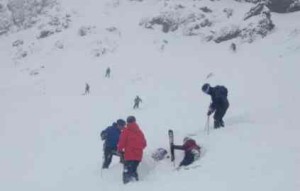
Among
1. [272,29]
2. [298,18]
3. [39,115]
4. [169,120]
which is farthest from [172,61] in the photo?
[169,120]

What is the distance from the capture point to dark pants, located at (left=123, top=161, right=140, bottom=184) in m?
12.1

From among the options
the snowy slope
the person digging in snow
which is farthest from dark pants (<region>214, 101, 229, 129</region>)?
the person digging in snow

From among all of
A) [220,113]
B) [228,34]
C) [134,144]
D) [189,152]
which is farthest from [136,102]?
[134,144]

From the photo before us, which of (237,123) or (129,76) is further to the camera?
(129,76)

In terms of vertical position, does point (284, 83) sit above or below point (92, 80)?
above

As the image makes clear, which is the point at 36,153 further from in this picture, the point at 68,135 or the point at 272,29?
the point at 272,29

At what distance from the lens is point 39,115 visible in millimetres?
33344

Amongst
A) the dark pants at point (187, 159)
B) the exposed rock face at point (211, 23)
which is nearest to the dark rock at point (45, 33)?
the exposed rock face at point (211, 23)

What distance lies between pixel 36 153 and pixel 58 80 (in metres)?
22.5

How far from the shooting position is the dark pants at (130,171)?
12117 millimetres

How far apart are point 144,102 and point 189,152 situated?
64.7ft

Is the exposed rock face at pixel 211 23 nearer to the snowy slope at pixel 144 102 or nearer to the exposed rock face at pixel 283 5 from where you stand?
the exposed rock face at pixel 283 5

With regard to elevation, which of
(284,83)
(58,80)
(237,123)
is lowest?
(58,80)

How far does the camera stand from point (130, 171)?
12.2 metres
